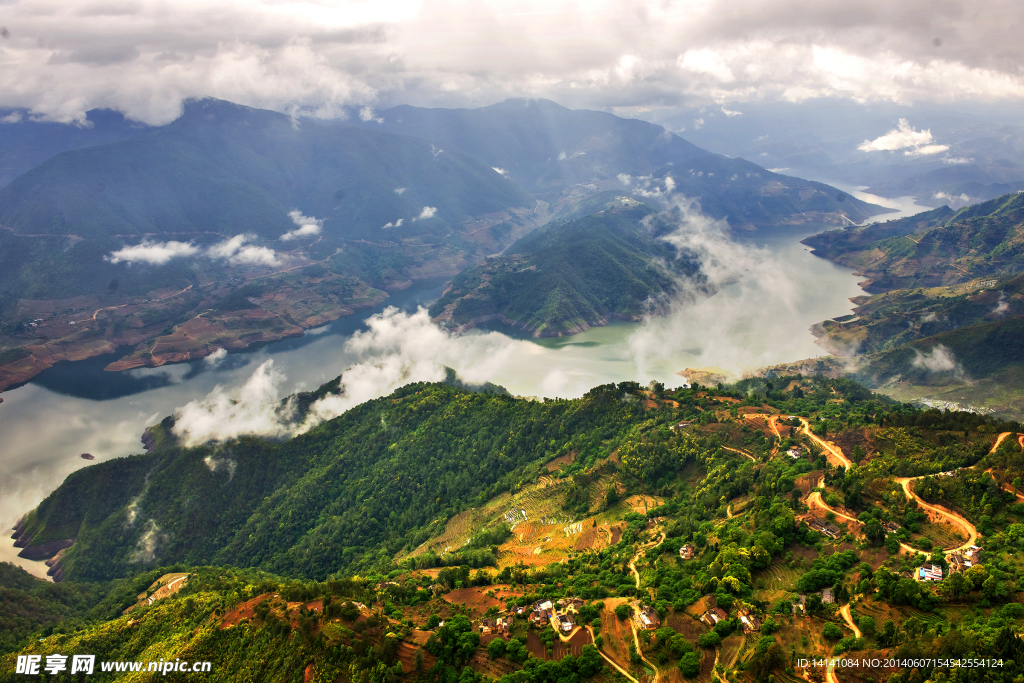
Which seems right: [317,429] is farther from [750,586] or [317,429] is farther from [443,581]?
[750,586]

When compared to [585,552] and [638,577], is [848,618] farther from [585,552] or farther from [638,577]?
[585,552]

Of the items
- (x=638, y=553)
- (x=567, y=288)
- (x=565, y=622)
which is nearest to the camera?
(x=565, y=622)

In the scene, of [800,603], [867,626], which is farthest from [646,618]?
[867,626]

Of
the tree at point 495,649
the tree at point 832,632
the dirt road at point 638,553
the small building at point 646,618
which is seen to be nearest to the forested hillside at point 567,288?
the dirt road at point 638,553

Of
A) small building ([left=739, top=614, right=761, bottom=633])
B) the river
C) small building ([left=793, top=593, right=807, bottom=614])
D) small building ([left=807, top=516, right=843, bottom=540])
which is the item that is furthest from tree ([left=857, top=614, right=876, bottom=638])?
the river

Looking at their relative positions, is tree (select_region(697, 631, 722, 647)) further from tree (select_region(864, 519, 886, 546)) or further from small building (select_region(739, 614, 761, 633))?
tree (select_region(864, 519, 886, 546))

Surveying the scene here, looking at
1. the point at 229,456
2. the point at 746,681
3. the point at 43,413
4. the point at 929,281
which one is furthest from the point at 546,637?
the point at 929,281
